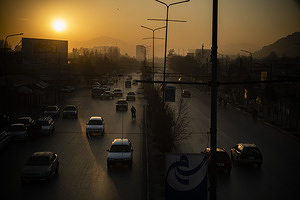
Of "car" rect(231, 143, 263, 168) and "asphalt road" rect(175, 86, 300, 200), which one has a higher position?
"car" rect(231, 143, 263, 168)

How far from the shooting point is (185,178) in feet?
28.3

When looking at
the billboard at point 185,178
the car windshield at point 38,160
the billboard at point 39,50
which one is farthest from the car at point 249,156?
the billboard at point 39,50

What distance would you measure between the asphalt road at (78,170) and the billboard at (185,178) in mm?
7223

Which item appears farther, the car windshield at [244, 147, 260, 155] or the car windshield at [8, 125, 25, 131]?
the car windshield at [8, 125, 25, 131]

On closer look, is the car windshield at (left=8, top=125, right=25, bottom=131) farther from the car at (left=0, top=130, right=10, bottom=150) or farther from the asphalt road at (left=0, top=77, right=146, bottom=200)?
the car at (left=0, top=130, right=10, bottom=150)

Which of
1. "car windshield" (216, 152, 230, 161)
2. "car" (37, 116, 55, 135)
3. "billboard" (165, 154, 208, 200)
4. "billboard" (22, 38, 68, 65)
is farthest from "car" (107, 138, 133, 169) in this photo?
"billboard" (22, 38, 68, 65)

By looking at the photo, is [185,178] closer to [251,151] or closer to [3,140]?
[251,151]

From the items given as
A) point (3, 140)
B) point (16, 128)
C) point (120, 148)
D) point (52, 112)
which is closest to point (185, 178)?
point (120, 148)

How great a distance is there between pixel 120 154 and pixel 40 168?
15.7ft

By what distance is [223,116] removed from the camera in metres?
47.8

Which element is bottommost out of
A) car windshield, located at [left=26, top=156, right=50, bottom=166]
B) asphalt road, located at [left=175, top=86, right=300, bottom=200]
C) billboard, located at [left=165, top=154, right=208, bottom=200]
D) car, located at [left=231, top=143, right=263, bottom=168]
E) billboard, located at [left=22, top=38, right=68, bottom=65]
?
asphalt road, located at [left=175, top=86, right=300, bottom=200]

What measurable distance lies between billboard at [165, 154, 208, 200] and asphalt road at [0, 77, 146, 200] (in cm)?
722

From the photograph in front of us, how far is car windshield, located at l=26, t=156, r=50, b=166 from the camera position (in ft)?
59.4

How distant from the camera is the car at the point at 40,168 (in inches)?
680
